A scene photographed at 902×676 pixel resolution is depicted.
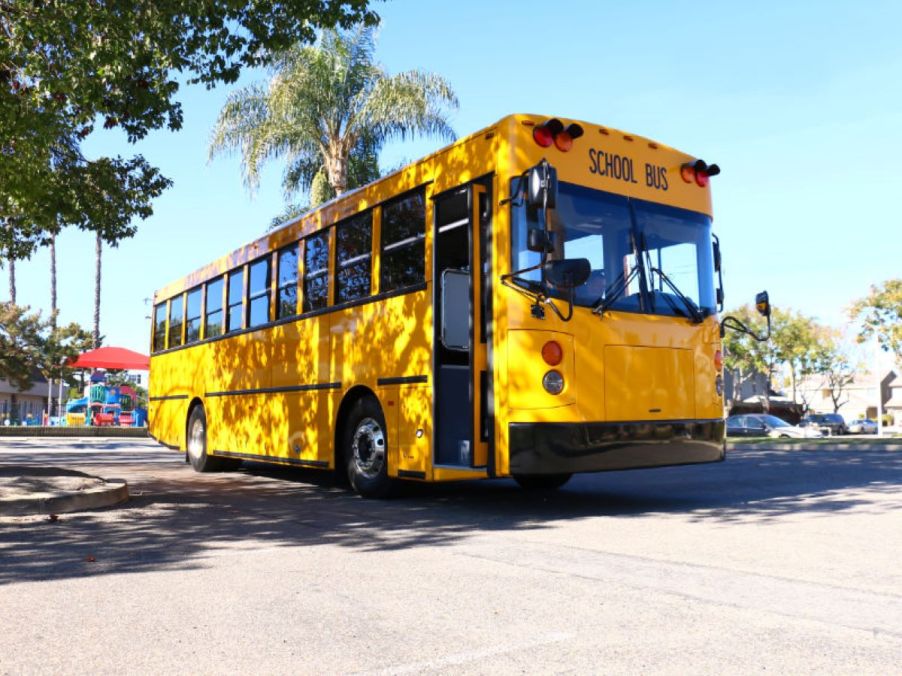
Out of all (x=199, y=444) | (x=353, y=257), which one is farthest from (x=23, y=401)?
(x=353, y=257)

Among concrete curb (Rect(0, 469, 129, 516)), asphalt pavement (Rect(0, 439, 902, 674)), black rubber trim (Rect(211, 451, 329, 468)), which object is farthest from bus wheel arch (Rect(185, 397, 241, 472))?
asphalt pavement (Rect(0, 439, 902, 674))

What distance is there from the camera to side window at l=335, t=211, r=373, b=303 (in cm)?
970

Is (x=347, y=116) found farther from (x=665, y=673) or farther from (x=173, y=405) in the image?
(x=665, y=673)

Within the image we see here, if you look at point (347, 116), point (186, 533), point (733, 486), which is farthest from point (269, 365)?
point (347, 116)

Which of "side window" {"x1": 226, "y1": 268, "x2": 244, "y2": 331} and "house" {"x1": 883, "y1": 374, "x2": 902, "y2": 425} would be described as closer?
"side window" {"x1": 226, "y1": 268, "x2": 244, "y2": 331}

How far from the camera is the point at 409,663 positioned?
3.60 meters

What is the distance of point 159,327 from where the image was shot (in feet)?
55.6

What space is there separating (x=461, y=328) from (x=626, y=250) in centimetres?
173

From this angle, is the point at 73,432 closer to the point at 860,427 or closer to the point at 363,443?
the point at 363,443

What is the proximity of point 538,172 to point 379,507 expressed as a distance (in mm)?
3939

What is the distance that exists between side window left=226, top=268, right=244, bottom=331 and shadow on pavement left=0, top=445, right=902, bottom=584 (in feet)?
7.62

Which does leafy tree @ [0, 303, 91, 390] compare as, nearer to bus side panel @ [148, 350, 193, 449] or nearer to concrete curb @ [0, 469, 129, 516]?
bus side panel @ [148, 350, 193, 449]

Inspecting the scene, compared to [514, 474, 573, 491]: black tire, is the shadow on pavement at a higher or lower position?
lower

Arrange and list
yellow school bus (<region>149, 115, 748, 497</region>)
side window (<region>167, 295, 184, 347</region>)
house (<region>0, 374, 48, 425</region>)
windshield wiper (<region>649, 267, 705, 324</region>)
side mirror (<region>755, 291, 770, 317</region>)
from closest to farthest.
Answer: yellow school bus (<region>149, 115, 748, 497</region>), windshield wiper (<region>649, 267, 705, 324</region>), side mirror (<region>755, 291, 770, 317</region>), side window (<region>167, 295, 184, 347</region>), house (<region>0, 374, 48, 425</region>)
